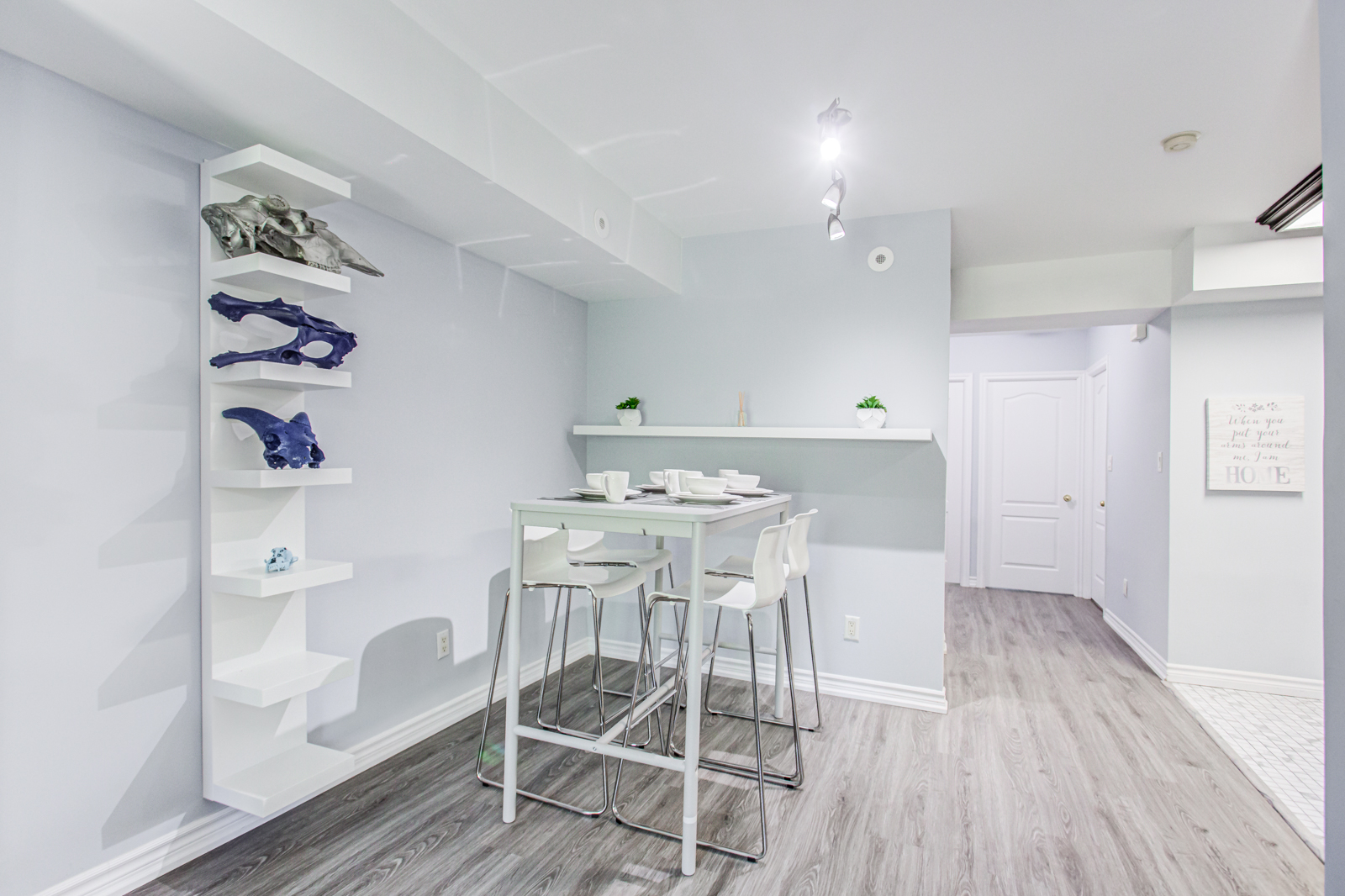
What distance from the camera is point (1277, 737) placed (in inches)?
117

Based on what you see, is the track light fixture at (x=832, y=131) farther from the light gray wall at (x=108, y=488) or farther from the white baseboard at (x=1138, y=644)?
the white baseboard at (x=1138, y=644)

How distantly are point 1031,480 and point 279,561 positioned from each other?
5856mm

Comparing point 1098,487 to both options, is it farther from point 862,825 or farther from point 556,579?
point 556,579

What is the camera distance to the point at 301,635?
2.16 meters

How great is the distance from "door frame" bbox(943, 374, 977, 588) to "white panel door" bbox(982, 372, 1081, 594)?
0.40 ft

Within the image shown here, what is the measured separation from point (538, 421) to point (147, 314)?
6.15ft

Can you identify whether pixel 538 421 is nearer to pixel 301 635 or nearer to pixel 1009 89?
pixel 301 635

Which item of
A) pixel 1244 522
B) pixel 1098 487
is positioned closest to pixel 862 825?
pixel 1244 522

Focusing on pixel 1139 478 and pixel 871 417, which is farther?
pixel 1139 478

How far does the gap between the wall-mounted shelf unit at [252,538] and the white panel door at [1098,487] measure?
548 cm

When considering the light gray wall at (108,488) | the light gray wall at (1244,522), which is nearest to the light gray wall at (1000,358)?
Result: the light gray wall at (1244,522)

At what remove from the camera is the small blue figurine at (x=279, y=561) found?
1.96 meters

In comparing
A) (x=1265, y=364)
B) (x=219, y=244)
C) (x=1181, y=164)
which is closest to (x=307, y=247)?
(x=219, y=244)

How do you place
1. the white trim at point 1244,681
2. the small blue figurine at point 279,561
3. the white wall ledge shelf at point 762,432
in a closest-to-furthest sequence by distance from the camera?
the small blue figurine at point 279,561 < the white wall ledge shelf at point 762,432 < the white trim at point 1244,681
